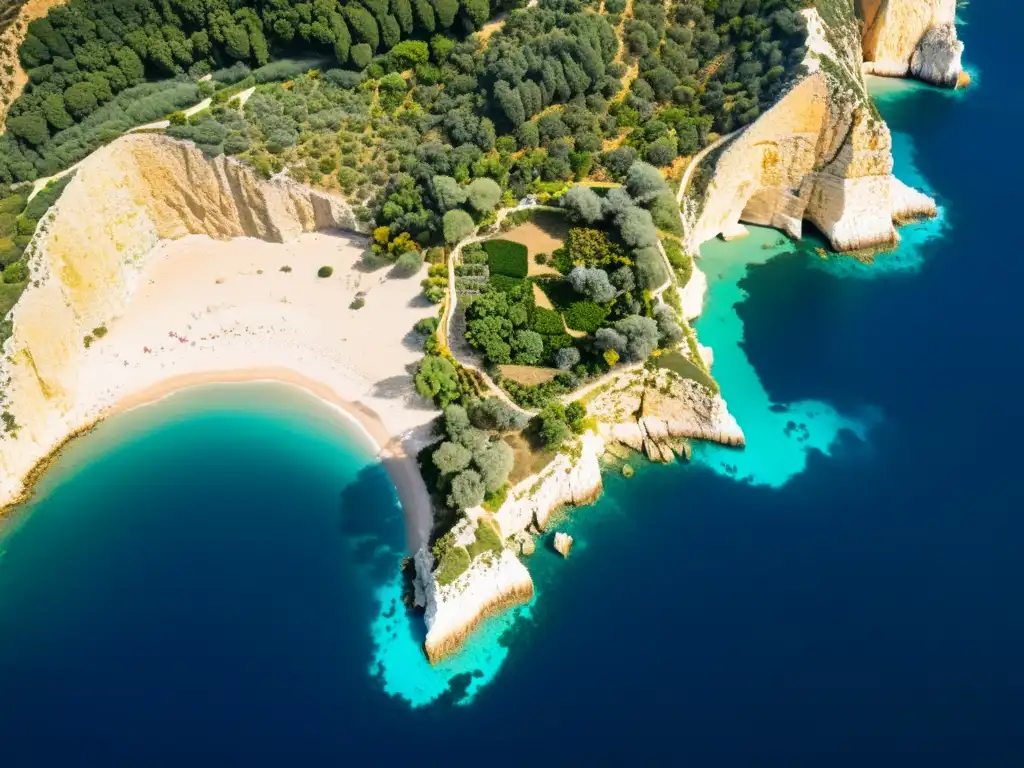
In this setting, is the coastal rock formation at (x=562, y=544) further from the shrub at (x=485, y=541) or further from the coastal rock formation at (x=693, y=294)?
Answer: the coastal rock formation at (x=693, y=294)

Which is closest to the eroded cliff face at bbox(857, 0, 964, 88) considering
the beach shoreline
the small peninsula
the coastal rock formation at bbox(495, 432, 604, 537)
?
the small peninsula

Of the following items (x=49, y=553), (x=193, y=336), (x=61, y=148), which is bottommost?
(x=49, y=553)

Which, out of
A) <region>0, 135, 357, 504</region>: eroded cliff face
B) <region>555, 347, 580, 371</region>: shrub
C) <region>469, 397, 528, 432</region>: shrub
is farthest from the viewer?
<region>0, 135, 357, 504</region>: eroded cliff face

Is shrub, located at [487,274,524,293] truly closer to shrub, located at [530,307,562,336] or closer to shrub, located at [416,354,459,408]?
shrub, located at [530,307,562,336]

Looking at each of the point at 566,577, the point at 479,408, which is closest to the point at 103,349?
the point at 479,408

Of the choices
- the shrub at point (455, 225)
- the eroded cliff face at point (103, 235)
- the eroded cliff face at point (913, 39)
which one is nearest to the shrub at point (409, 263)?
the shrub at point (455, 225)

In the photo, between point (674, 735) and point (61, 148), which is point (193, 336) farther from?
point (674, 735)
